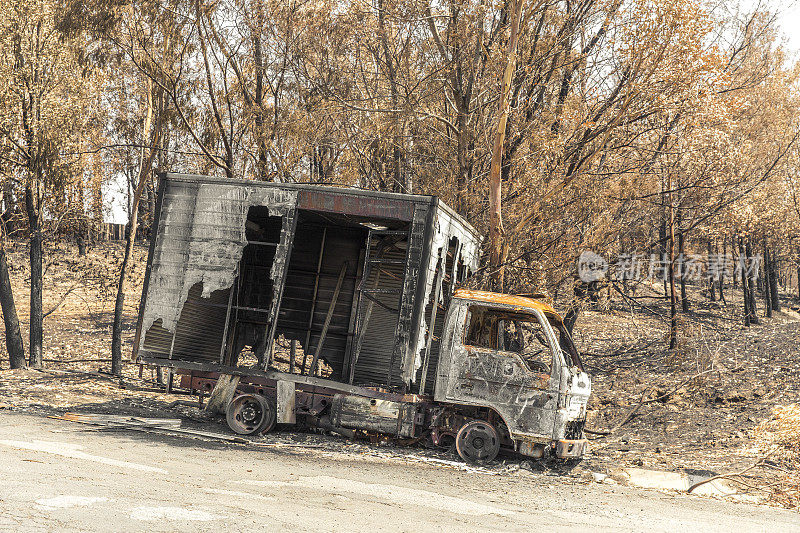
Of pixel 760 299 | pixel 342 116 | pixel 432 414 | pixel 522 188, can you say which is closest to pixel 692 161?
pixel 522 188

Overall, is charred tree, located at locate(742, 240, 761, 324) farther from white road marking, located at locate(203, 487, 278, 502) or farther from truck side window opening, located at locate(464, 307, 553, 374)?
white road marking, located at locate(203, 487, 278, 502)

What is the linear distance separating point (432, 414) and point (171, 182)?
4.81m

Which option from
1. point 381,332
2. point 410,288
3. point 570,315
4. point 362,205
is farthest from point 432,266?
point 570,315

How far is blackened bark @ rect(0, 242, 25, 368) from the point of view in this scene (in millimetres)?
17828

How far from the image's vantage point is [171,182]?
9953 millimetres

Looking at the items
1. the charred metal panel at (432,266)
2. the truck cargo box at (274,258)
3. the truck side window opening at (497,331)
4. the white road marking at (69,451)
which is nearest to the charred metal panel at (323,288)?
the truck cargo box at (274,258)

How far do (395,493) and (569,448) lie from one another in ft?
10.0

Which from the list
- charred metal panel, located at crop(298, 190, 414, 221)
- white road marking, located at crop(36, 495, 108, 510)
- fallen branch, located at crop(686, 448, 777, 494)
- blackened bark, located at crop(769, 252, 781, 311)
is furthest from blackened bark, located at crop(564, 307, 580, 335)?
blackened bark, located at crop(769, 252, 781, 311)

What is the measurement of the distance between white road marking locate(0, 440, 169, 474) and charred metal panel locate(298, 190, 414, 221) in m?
3.86

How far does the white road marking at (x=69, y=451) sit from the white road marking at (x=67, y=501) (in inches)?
59.8

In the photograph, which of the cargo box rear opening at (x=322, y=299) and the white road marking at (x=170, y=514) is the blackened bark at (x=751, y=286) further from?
the white road marking at (x=170, y=514)

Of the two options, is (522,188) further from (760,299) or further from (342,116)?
(760,299)

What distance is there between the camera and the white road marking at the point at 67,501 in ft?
18.1

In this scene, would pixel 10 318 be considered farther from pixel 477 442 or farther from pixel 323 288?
pixel 477 442
